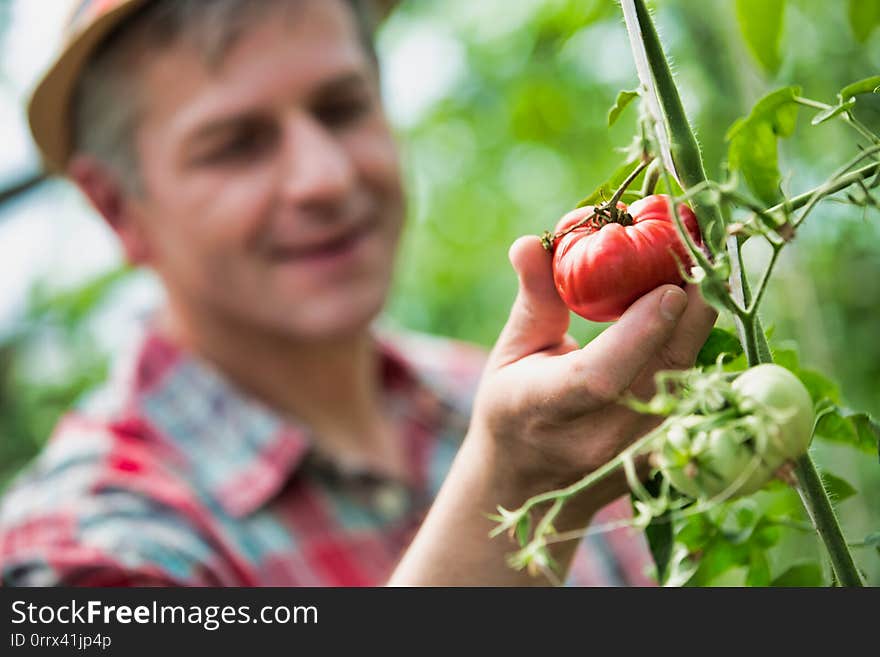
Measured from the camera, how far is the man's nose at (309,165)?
4.76ft

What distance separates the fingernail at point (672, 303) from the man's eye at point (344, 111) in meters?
1.11

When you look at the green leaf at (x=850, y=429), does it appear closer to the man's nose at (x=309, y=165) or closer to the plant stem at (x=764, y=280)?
the plant stem at (x=764, y=280)

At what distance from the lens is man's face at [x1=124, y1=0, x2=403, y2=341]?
1459mm

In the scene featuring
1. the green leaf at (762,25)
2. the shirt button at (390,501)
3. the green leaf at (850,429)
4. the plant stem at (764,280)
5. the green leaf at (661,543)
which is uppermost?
the green leaf at (762,25)

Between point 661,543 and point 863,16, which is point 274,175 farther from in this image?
point 661,543

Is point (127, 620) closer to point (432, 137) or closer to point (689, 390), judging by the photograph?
point (689, 390)

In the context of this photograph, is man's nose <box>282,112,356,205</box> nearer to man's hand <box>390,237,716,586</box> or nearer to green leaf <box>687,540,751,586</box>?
man's hand <box>390,237,716,586</box>

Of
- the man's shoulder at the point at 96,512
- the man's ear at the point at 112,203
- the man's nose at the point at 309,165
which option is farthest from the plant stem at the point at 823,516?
the man's ear at the point at 112,203

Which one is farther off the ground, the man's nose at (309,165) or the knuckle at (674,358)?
the man's nose at (309,165)

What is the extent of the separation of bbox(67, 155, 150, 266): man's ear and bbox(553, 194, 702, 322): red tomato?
4.12 feet

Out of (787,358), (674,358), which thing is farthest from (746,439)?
(787,358)

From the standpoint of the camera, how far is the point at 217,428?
1612 mm

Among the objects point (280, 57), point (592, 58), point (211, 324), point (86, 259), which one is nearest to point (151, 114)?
point (280, 57)

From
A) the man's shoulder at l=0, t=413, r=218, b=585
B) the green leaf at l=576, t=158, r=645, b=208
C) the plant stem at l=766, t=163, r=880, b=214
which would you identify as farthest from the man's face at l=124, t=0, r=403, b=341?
the plant stem at l=766, t=163, r=880, b=214
